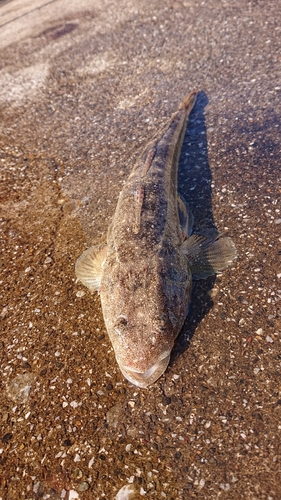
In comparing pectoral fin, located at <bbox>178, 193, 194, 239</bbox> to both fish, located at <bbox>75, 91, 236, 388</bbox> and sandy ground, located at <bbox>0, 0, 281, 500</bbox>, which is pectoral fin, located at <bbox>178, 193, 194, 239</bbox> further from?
sandy ground, located at <bbox>0, 0, 281, 500</bbox>

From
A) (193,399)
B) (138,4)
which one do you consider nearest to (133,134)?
(193,399)

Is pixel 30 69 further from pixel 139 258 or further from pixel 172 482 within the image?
pixel 172 482

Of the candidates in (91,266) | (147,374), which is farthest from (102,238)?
(147,374)

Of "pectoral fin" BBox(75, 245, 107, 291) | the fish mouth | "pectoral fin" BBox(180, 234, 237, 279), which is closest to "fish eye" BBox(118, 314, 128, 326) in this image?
the fish mouth

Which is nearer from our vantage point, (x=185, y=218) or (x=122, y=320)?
(x=122, y=320)

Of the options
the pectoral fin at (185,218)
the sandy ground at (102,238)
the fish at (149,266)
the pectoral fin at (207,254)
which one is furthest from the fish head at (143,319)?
the pectoral fin at (185,218)

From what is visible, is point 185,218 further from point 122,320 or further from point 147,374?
point 147,374

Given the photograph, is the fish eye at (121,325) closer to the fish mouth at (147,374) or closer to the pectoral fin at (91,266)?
the fish mouth at (147,374)
